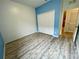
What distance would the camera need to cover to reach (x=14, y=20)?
356 centimetres

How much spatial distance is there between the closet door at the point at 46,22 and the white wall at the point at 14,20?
30.4 inches

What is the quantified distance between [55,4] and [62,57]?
303 cm

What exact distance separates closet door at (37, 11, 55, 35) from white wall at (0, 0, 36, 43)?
77 cm

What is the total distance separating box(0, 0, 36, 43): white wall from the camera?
308cm

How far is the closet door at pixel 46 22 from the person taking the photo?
4433 millimetres

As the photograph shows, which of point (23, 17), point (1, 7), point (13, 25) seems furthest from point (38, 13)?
point (1, 7)

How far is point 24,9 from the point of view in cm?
422

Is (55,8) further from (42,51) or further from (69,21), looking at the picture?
(42,51)

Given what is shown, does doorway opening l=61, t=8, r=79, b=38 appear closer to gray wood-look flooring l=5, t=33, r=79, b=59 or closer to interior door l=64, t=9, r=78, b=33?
interior door l=64, t=9, r=78, b=33

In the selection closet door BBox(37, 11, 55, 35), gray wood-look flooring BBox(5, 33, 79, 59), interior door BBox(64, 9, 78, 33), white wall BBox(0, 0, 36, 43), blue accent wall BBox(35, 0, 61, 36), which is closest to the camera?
gray wood-look flooring BBox(5, 33, 79, 59)

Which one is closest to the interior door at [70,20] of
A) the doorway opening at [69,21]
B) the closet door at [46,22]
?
the doorway opening at [69,21]

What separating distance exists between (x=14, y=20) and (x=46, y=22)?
2.20 meters

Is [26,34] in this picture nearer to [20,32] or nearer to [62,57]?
[20,32]

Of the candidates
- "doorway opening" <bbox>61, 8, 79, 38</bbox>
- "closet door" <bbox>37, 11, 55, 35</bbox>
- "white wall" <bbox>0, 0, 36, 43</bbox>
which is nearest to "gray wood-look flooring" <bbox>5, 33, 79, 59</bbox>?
"white wall" <bbox>0, 0, 36, 43</bbox>
